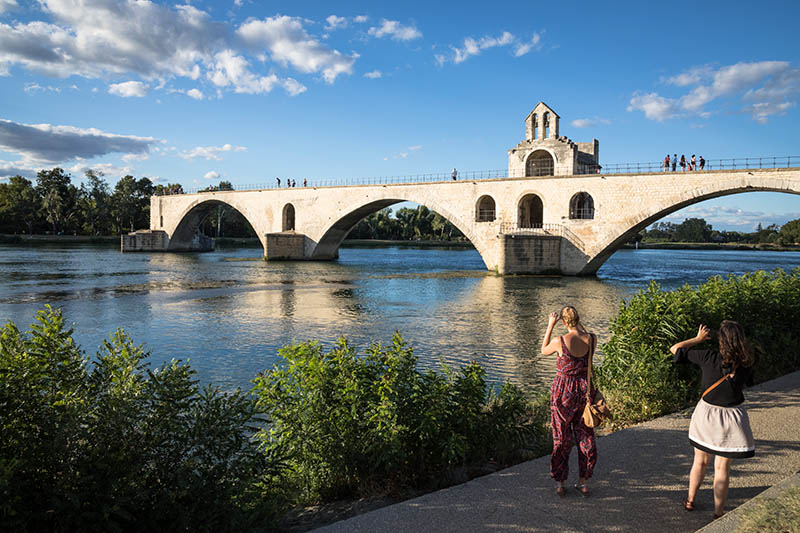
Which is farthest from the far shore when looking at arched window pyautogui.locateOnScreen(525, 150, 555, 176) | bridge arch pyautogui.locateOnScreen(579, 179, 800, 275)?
bridge arch pyautogui.locateOnScreen(579, 179, 800, 275)

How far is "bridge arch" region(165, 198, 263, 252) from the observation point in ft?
226

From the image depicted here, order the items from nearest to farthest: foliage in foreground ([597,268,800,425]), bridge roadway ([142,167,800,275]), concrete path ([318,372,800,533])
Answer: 1. concrete path ([318,372,800,533])
2. foliage in foreground ([597,268,800,425])
3. bridge roadway ([142,167,800,275])

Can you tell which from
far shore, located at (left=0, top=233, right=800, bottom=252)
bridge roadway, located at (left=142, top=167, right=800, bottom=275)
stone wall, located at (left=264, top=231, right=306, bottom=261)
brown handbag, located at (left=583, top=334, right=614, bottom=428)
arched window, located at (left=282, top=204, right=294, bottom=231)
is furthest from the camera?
far shore, located at (left=0, top=233, right=800, bottom=252)

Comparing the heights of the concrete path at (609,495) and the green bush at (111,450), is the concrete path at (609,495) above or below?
below

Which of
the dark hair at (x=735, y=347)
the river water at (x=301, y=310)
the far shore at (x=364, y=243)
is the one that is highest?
the far shore at (x=364, y=243)

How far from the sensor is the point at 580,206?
138 feet

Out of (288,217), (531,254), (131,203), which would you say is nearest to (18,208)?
(131,203)

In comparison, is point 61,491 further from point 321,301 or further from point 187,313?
point 321,301

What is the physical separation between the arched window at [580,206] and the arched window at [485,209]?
6531 millimetres

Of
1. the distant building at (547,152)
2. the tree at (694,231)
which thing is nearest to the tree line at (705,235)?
the tree at (694,231)

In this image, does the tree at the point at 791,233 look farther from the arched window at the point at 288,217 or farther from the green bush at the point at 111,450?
the green bush at the point at 111,450

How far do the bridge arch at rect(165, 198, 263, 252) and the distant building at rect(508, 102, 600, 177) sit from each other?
3509 centimetres

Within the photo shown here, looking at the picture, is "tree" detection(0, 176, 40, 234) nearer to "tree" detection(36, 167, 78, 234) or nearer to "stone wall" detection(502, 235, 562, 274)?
"tree" detection(36, 167, 78, 234)

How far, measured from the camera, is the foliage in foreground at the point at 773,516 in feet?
10.7
